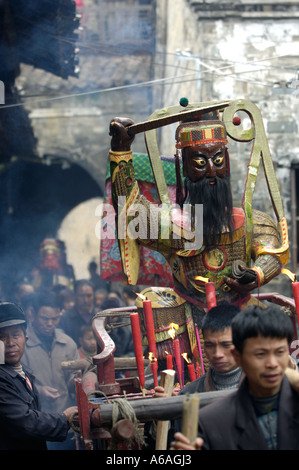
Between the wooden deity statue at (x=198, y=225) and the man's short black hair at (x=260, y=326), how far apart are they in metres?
2.23

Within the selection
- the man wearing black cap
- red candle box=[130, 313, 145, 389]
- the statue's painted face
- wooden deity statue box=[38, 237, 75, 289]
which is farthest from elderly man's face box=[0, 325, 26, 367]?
wooden deity statue box=[38, 237, 75, 289]

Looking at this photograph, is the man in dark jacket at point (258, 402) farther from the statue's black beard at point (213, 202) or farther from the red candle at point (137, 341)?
the statue's black beard at point (213, 202)

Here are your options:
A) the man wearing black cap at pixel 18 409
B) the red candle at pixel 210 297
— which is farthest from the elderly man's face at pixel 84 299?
the red candle at pixel 210 297

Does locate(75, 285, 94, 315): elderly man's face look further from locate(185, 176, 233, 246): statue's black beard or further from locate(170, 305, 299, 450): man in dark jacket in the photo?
locate(170, 305, 299, 450): man in dark jacket

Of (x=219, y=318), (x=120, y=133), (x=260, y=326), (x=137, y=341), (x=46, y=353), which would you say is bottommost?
(x=46, y=353)

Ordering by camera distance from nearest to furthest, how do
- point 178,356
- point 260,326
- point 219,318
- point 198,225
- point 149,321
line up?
point 260,326, point 219,318, point 149,321, point 178,356, point 198,225

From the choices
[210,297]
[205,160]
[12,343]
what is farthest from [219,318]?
A: [205,160]

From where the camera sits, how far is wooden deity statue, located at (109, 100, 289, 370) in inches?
214

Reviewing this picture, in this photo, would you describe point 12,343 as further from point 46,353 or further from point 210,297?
point 46,353

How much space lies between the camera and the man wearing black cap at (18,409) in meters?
4.38

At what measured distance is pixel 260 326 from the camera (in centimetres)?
303

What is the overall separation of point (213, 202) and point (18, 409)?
2.09 m

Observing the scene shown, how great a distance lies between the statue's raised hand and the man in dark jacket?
259 cm

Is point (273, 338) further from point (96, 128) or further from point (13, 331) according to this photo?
point (96, 128)
